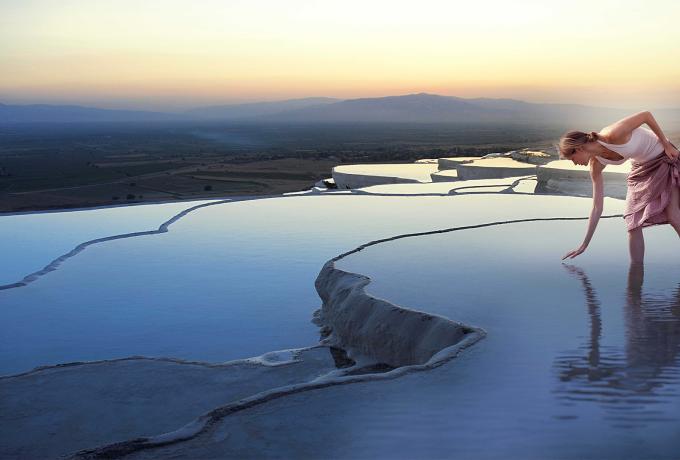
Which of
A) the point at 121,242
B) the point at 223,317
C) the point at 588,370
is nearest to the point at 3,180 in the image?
the point at 121,242

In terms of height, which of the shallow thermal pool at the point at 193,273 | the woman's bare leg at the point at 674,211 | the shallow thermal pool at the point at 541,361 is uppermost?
the woman's bare leg at the point at 674,211

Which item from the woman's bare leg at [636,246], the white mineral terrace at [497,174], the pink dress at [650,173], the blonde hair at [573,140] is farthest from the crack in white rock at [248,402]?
the white mineral terrace at [497,174]

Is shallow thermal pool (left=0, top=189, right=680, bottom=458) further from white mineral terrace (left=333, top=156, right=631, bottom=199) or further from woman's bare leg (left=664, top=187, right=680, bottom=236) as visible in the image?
white mineral terrace (left=333, top=156, right=631, bottom=199)

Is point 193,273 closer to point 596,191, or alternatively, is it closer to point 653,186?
point 596,191

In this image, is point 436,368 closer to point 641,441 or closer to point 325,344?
point 641,441

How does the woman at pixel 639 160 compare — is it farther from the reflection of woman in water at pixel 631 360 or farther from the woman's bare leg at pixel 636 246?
the reflection of woman in water at pixel 631 360

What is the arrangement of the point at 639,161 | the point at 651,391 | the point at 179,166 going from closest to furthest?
the point at 651,391 < the point at 639,161 < the point at 179,166

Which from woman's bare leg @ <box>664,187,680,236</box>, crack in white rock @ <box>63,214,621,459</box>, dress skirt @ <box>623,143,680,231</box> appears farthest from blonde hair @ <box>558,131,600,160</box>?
crack in white rock @ <box>63,214,621,459</box>

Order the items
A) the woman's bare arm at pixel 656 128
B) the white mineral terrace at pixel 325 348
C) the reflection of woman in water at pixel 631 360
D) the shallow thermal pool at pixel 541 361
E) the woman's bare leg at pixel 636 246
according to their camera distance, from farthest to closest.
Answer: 1. the woman's bare leg at pixel 636 246
2. the woman's bare arm at pixel 656 128
3. the reflection of woman in water at pixel 631 360
4. the white mineral terrace at pixel 325 348
5. the shallow thermal pool at pixel 541 361
